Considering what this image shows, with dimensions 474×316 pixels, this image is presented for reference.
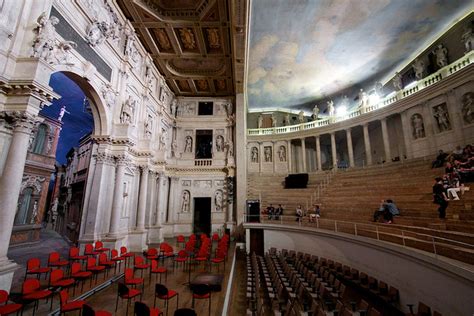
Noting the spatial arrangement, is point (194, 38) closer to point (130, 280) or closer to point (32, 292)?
point (130, 280)

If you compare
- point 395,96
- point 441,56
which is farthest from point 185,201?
point 441,56

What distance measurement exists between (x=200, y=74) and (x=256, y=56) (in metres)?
4.11

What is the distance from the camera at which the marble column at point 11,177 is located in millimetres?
4480

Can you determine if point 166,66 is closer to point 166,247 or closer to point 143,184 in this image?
point 143,184

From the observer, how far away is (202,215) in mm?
15625

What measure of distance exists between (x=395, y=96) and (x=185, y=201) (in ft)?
55.1

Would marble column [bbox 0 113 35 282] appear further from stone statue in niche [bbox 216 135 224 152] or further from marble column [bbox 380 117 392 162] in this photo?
marble column [bbox 380 117 392 162]

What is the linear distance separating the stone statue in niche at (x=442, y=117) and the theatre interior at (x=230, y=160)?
0.33ft

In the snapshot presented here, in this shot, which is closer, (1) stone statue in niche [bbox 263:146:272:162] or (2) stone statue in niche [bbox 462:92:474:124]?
(2) stone statue in niche [bbox 462:92:474:124]

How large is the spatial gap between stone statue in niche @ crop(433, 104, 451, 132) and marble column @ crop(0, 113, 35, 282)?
18.5 m

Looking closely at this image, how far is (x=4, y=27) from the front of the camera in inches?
194

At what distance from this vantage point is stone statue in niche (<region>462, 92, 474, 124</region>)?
10.9 meters

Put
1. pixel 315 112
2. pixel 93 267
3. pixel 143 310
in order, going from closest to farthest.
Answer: pixel 143 310, pixel 93 267, pixel 315 112

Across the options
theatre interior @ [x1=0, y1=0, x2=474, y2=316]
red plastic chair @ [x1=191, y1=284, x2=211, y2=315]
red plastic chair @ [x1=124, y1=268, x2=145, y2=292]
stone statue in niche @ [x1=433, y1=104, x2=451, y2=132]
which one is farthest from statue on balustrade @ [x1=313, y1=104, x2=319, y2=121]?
red plastic chair @ [x1=124, y1=268, x2=145, y2=292]
